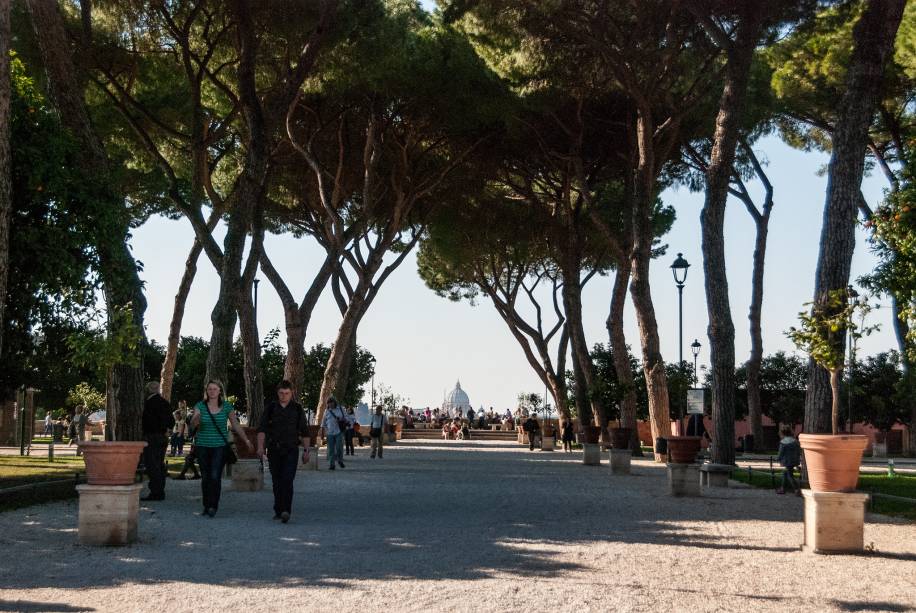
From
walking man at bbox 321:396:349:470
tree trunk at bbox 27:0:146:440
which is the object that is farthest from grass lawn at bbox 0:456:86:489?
walking man at bbox 321:396:349:470

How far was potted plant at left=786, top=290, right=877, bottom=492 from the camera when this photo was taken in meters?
8.28

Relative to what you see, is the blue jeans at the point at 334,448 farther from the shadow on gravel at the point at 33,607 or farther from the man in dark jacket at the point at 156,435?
the shadow on gravel at the point at 33,607

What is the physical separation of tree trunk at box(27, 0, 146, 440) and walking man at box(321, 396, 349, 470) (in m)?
6.88

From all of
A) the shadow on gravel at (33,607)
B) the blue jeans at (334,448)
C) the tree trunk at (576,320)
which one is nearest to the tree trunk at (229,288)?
the blue jeans at (334,448)

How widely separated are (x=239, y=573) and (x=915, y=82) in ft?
67.9

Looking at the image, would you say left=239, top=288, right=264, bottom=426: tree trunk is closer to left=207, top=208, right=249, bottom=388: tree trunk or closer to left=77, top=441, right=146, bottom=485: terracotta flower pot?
left=207, top=208, right=249, bottom=388: tree trunk

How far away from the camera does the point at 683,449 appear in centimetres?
1456

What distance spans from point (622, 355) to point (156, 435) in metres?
16.0

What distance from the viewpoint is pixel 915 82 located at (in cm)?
2377

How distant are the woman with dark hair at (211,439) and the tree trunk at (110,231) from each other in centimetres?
242

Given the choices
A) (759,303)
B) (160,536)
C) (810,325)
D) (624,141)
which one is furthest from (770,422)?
(160,536)

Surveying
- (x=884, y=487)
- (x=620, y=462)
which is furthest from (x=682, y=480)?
(x=620, y=462)

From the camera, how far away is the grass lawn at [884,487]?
502 inches

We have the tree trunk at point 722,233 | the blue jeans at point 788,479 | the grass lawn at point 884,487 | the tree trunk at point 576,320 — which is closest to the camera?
the grass lawn at point 884,487
